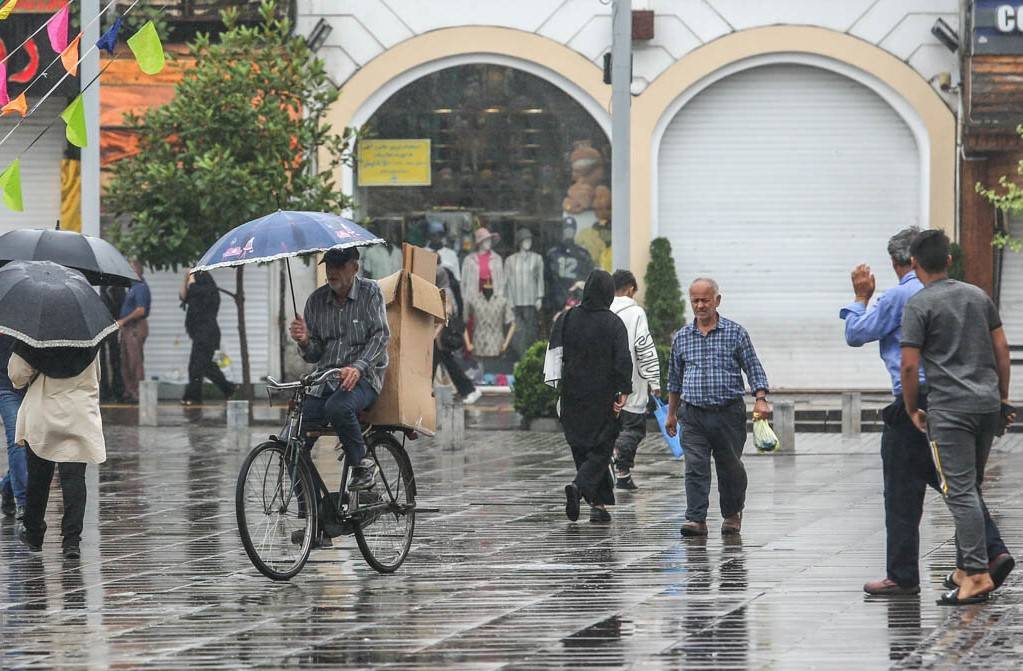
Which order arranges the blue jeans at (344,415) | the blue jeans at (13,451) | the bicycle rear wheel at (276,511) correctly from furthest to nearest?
the blue jeans at (13,451) → the blue jeans at (344,415) → the bicycle rear wheel at (276,511)

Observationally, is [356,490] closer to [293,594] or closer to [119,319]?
[293,594]

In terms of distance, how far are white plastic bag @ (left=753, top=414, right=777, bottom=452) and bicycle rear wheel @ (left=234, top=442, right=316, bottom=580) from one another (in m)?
3.37

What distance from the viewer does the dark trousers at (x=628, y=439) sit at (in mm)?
14555

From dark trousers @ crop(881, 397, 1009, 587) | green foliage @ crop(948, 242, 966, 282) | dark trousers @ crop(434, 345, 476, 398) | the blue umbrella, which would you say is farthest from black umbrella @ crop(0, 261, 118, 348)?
green foliage @ crop(948, 242, 966, 282)

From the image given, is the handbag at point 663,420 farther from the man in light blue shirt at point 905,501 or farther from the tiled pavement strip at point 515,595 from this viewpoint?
the man in light blue shirt at point 905,501

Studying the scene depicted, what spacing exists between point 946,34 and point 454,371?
829cm

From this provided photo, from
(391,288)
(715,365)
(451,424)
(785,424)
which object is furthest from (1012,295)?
(391,288)

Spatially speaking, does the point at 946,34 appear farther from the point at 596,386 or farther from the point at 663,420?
the point at 596,386

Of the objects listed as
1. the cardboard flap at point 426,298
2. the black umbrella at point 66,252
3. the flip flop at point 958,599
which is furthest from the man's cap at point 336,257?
the flip flop at point 958,599

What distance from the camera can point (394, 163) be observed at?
2608 cm

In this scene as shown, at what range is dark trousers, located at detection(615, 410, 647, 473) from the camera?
14555 mm

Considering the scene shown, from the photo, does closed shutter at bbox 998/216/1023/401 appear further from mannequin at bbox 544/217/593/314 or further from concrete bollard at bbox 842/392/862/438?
concrete bollard at bbox 842/392/862/438

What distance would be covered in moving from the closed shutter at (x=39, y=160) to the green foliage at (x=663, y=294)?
8.44 metres

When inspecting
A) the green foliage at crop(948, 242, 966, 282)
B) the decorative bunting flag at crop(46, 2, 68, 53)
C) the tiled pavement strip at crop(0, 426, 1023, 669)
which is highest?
the decorative bunting flag at crop(46, 2, 68, 53)
